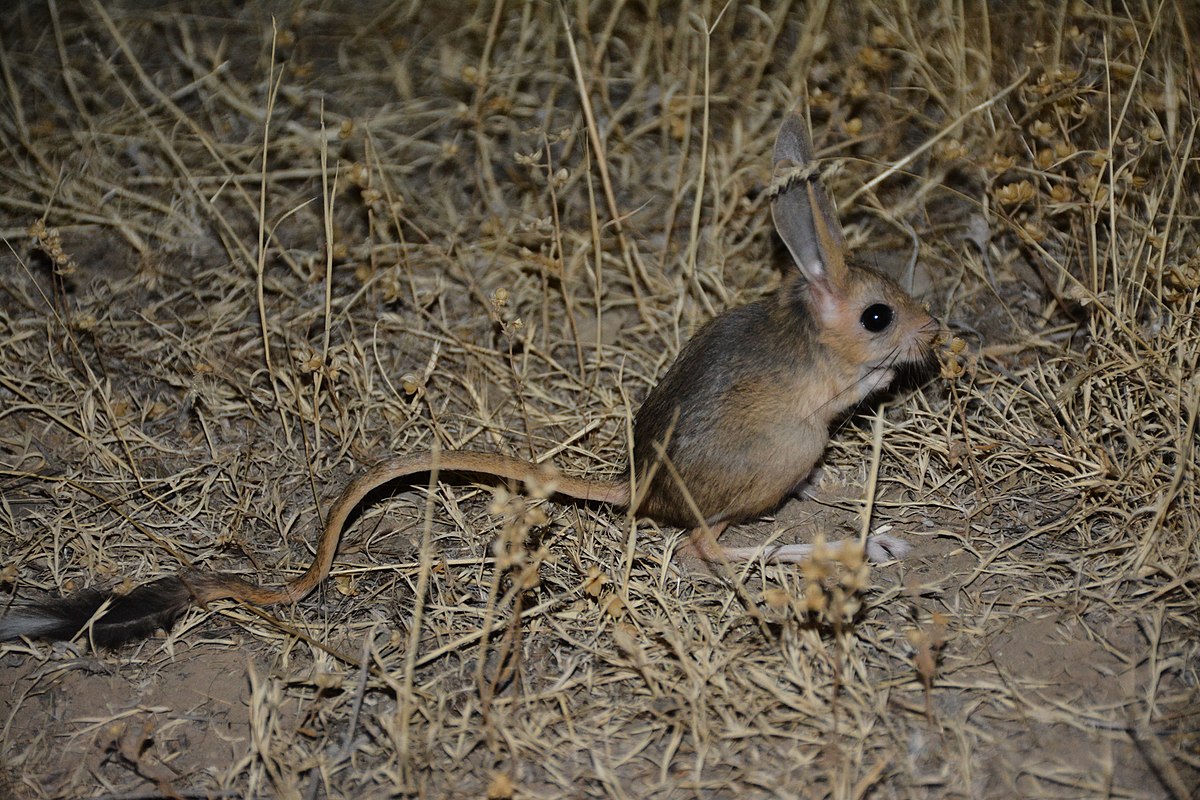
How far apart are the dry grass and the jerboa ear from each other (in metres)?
0.47

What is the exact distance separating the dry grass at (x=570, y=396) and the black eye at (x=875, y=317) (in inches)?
10.3

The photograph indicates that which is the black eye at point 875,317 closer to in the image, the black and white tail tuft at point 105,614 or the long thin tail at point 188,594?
the long thin tail at point 188,594

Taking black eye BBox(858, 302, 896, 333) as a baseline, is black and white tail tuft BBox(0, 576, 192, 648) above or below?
below

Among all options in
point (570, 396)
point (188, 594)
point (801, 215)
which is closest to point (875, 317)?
point (801, 215)

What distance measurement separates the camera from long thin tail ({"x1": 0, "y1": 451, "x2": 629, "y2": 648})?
3.16 m

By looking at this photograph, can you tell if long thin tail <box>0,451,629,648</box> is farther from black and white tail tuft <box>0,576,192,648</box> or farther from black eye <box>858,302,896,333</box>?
black eye <box>858,302,896,333</box>

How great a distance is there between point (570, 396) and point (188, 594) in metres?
1.58

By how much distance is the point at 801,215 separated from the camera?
346 centimetres

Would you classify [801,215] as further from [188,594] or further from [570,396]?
[188,594]

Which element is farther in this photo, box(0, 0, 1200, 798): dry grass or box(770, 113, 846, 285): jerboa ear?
box(770, 113, 846, 285): jerboa ear

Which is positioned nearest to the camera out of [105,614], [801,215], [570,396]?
[105,614]

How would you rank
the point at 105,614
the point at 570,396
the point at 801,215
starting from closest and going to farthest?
the point at 105,614 < the point at 801,215 < the point at 570,396

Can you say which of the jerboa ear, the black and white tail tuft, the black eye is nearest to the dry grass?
the black and white tail tuft

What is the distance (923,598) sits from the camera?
10.9 feet
